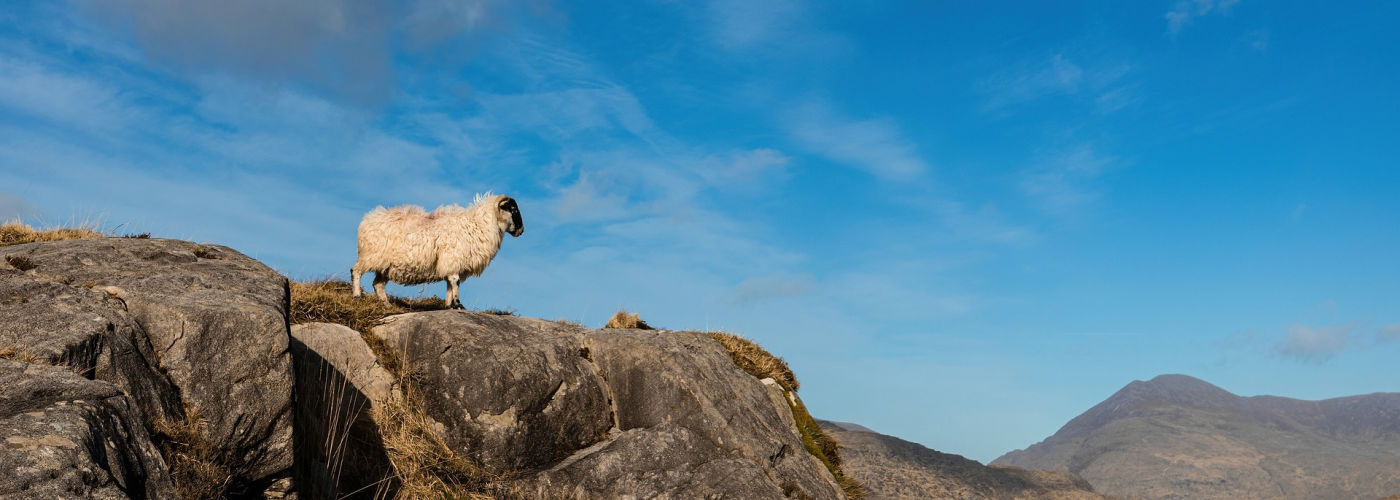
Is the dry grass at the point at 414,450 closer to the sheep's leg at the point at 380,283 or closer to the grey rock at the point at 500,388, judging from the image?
the grey rock at the point at 500,388

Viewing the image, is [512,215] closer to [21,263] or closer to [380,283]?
[380,283]

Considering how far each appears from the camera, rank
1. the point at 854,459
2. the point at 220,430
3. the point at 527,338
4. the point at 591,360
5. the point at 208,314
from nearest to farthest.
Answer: the point at 220,430 → the point at 208,314 → the point at 527,338 → the point at 591,360 → the point at 854,459

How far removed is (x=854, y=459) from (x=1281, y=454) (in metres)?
94.6

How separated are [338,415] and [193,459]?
10.7 feet

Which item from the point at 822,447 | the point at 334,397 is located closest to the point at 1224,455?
the point at 822,447

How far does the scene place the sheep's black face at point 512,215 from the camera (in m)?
17.5

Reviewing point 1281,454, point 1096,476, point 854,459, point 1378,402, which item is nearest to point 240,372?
point 854,459

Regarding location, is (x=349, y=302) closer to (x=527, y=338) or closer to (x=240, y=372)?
(x=527, y=338)

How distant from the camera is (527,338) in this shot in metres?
13.1

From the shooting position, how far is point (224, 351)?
891 centimetres

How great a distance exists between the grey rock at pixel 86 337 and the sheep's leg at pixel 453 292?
299 inches

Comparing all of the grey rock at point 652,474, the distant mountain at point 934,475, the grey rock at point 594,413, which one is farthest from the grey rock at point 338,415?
the distant mountain at point 934,475

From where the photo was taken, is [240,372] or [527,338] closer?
[240,372]

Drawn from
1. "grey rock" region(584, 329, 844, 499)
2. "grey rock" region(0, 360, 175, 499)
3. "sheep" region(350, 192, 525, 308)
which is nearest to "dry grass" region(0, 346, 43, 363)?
"grey rock" region(0, 360, 175, 499)
